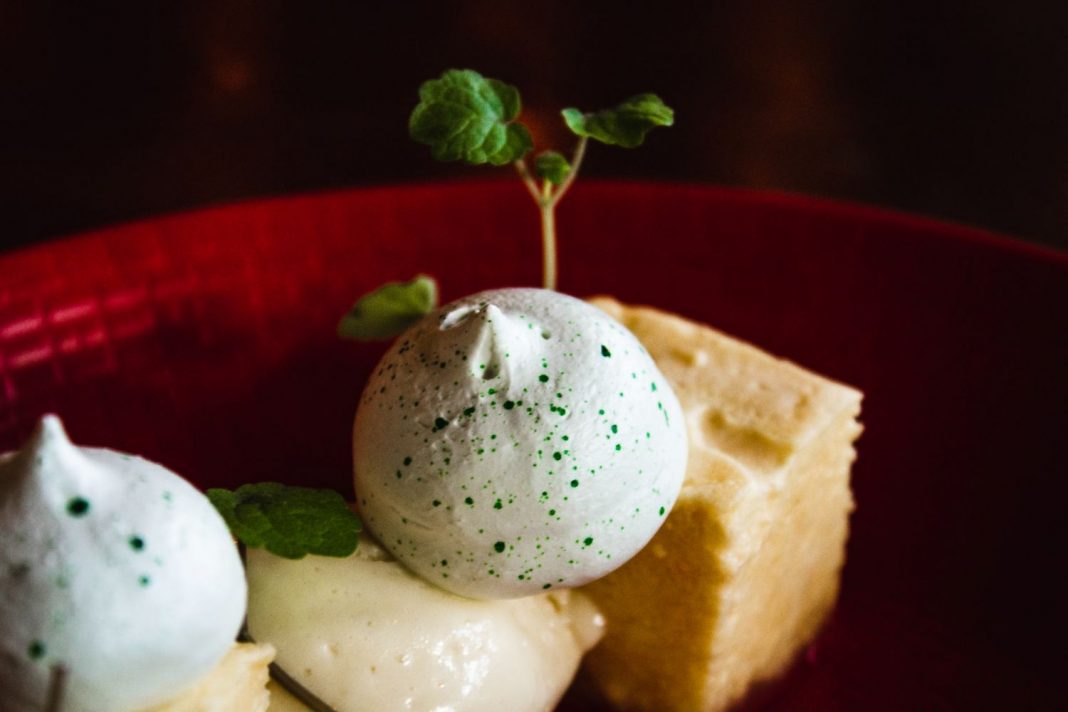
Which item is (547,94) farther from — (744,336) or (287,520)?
(287,520)

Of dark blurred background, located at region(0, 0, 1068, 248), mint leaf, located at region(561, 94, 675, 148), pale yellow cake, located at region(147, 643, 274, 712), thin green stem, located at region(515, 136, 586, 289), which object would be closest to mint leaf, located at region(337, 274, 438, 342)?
thin green stem, located at region(515, 136, 586, 289)

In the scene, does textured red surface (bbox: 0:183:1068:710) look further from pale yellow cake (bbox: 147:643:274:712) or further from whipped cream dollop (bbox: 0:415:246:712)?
whipped cream dollop (bbox: 0:415:246:712)

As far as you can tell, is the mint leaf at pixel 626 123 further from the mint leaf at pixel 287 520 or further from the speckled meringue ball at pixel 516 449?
the mint leaf at pixel 287 520

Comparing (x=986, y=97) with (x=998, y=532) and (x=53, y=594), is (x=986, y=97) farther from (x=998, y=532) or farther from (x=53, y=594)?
(x=53, y=594)

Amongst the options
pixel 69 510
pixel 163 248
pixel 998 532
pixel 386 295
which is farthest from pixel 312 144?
pixel 69 510

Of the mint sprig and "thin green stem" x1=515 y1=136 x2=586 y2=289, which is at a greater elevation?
the mint sprig

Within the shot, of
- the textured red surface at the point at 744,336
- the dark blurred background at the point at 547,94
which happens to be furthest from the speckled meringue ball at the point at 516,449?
the dark blurred background at the point at 547,94

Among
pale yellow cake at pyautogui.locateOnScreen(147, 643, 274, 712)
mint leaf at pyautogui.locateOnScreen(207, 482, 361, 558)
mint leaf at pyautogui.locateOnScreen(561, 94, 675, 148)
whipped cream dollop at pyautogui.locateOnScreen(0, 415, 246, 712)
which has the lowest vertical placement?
pale yellow cake at pyautogui.locateOnScreen(147, 643, 274, 712)
